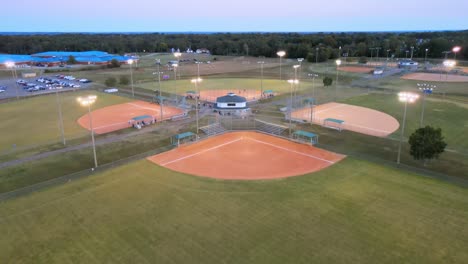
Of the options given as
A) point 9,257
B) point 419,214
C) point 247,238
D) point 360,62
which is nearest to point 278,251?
point 247,238

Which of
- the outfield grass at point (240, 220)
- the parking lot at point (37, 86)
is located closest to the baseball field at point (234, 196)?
the outfield grass at point (240, 220)

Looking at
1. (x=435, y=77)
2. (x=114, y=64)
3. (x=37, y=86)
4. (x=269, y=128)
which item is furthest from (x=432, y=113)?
(x=114, y=64)

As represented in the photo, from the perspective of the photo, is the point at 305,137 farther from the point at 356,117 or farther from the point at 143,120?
the point at 143,120

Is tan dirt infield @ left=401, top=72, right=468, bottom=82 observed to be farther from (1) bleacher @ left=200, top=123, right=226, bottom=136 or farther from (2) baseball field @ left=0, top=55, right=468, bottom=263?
(1) bleacher @ left=200, top=123, right=226, bottom=136

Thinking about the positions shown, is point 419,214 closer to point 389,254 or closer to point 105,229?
point 389,254

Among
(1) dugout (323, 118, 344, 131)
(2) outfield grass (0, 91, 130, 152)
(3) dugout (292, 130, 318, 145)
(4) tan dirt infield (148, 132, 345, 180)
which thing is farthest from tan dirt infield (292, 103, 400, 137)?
(2) outfield grass (0, 91, 130, 152)
